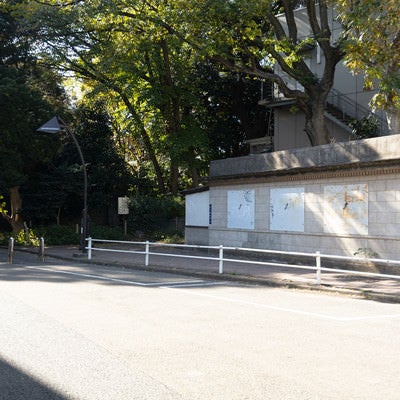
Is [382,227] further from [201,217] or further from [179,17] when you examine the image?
[179,17]

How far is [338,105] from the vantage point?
1209 inches

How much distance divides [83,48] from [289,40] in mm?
15886

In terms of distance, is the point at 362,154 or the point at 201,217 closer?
the point at 362,154

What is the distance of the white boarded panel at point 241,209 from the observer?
72.7ft

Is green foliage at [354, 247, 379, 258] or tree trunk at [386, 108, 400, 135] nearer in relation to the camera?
green foliage at [354, 247, 379, 258]

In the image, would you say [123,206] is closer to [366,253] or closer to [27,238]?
[27,238]

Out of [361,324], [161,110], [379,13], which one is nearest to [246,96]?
[161,110]

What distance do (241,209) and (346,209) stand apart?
215 inches

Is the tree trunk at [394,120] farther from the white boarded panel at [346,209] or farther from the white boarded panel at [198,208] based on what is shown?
the white boarded panel at [198,208]

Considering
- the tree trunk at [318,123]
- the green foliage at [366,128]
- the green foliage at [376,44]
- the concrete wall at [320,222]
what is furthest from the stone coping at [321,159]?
the green foliage at [366,128]

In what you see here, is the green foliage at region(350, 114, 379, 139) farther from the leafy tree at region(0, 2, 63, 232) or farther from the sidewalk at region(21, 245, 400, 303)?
the leafy tree at region(0, 2, 63, 232)

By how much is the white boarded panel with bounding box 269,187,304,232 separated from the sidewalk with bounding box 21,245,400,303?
89.5 inches

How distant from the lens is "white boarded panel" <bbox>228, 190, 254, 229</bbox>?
2217 cm

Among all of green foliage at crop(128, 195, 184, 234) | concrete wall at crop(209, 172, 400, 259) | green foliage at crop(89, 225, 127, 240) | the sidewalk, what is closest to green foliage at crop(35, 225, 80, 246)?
green foliage at crop(89, 225, 127, 240)
